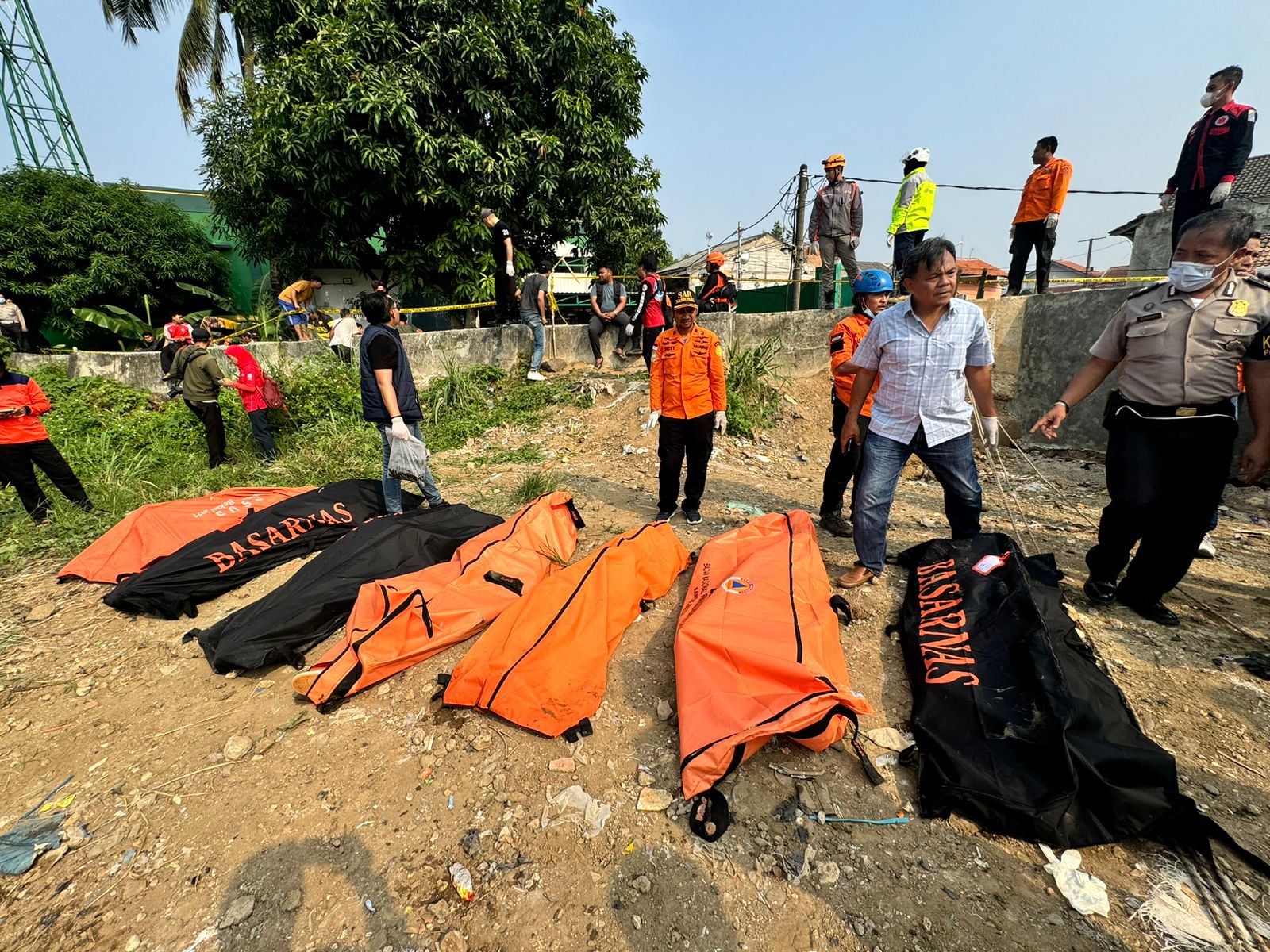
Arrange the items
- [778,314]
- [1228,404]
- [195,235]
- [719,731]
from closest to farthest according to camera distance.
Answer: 1. [719,731]
2. [1228,404]
3. [778,314]
4. [195,235]

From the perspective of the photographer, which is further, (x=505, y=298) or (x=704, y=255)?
(x=704, y=255)

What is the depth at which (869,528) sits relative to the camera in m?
2.80

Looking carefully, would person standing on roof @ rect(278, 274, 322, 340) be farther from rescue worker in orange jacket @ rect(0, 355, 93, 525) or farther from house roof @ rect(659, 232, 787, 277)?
house roof @ rect(659, 232, 787, 277)

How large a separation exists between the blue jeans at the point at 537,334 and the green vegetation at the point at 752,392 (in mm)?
2772

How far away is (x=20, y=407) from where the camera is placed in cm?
427

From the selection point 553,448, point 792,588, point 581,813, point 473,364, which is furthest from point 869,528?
point 473,364

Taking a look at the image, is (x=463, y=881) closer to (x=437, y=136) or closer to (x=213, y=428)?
(x=213, y=428)

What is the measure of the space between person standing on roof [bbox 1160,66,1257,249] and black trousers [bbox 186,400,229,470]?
9484mm

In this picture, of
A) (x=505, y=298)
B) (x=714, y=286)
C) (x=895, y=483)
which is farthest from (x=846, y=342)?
(x=505, y=298)

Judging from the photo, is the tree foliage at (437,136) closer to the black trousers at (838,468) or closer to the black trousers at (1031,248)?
the black trousers at (1031,248)

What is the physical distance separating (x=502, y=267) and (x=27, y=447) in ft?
18.0

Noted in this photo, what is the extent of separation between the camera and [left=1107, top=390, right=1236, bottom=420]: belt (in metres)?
2.31

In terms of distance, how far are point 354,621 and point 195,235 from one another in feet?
50.4

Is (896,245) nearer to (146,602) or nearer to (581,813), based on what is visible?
(581,813)
